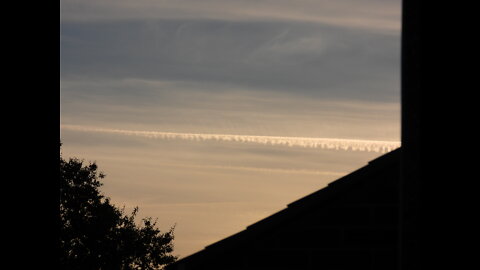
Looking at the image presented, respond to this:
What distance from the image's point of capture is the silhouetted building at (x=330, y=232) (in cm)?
905

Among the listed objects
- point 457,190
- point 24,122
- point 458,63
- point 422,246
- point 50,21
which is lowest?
point 422,246

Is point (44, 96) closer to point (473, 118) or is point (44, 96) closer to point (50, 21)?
point (50, 21)

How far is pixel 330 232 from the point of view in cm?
912

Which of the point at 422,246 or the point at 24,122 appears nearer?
the point at 422,246

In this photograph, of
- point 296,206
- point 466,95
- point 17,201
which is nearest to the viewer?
point 466,95

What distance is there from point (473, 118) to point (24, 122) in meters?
1.83

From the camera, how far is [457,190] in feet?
9.26

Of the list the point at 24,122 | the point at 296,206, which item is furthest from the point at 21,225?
the point at 296,206

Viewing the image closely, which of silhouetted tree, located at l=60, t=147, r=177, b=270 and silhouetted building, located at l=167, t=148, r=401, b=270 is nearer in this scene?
silhouetted building, located at l=167, t=148, r=401, b=270

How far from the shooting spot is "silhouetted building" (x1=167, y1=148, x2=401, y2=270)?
9047 millimetres

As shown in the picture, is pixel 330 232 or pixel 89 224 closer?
pixel 330 232

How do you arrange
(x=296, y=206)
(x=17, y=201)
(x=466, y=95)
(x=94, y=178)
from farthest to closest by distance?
(x=94, y=178) → (x=296, y=206) → (x=17, y=201) → (x=466, y=95)

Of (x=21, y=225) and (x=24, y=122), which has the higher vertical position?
(x=24, y=122)

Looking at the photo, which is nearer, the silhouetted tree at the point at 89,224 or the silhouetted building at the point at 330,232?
the silhouetted building at the point at 330,232
